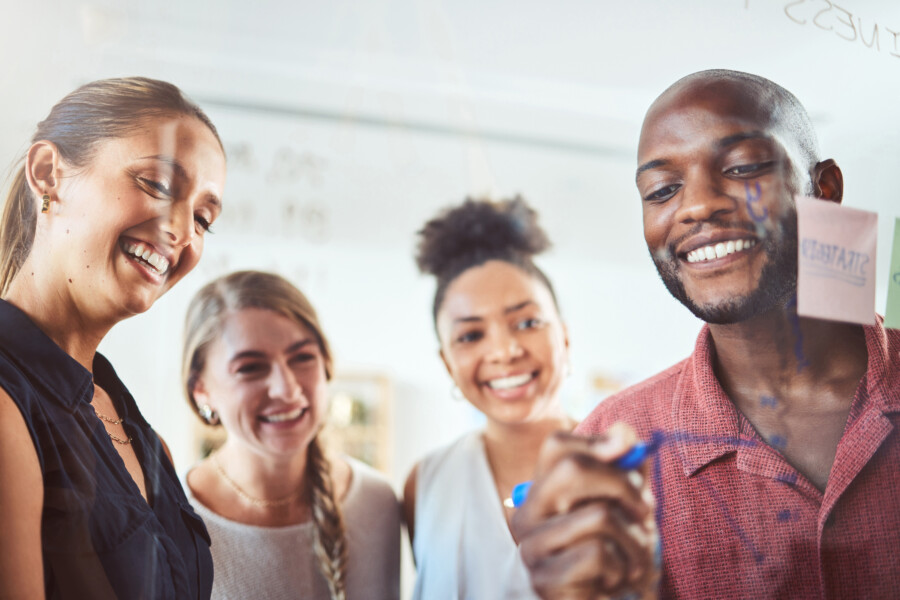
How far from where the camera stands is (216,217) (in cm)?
69

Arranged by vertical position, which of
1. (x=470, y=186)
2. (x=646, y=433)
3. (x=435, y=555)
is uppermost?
(x=470, y=186)

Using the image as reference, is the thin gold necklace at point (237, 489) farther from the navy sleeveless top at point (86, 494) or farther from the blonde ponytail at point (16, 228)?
the blonde ponytail at point (16, 228)

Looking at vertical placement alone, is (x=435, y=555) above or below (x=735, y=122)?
below

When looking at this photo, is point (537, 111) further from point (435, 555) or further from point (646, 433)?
point (435, 555)

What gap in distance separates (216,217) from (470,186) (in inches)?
10.5

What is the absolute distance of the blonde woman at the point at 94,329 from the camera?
1.80 feet

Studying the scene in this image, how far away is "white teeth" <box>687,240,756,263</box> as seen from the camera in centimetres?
63

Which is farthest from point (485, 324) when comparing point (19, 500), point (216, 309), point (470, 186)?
point (19, 500)

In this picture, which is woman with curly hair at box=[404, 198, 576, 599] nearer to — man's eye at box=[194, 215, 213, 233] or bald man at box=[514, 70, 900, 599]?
bald man at box=[514, 70, 900, 599]

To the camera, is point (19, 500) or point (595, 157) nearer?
point (19, 500)

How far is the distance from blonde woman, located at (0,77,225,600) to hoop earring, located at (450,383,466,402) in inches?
11.0

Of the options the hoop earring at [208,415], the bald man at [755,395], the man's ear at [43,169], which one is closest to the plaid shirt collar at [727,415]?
the bald man at [755,395]

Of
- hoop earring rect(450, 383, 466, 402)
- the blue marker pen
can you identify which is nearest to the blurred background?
hoop earring rect(450, 383, 466, 402)

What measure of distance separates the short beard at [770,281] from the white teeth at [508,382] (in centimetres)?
18
